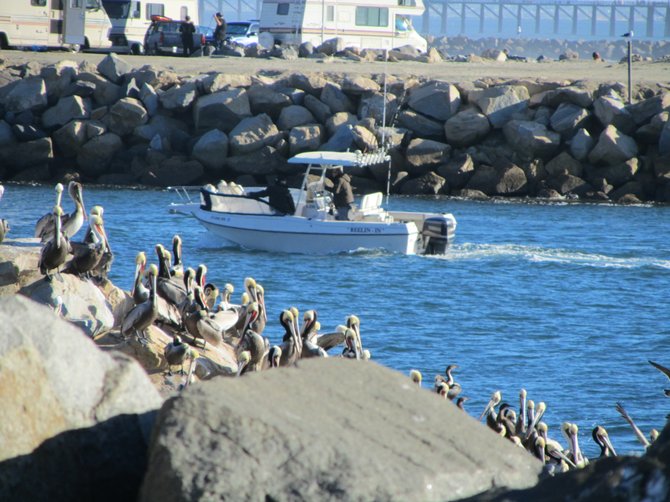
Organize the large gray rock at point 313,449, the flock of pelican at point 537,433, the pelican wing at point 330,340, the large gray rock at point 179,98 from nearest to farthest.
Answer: the large gray rock at point 313,449
the flock of pelican at point 537,433
the pelican wing at point 330,340
the large gray rock at point 179,98

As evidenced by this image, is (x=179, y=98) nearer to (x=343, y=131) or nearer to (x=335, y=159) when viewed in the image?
(x=343, y=131)

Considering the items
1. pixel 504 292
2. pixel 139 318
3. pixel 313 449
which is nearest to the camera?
pixel 313 449

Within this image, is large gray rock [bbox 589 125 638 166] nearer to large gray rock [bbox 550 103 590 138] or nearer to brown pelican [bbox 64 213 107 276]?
large gray rock [bbox 550 103 590 138]

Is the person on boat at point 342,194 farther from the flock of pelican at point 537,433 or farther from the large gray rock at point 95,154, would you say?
the large gray rock at point 95,154

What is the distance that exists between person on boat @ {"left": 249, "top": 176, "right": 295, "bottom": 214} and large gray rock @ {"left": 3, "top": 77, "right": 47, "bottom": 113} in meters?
14.3

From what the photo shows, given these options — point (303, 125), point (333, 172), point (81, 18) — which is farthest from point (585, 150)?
point (81, 18)

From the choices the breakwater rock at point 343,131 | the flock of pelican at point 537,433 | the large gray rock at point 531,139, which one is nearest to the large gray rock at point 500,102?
the breakwater rock at point 343,131

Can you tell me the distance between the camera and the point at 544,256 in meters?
25.9

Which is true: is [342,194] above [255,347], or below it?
above

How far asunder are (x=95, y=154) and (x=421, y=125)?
32.7 ft

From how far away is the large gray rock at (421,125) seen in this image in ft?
116

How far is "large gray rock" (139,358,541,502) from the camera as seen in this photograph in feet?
16.1

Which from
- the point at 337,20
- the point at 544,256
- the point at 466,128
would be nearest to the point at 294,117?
the point at 466,128

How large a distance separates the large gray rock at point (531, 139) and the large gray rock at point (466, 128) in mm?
751
